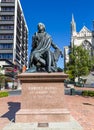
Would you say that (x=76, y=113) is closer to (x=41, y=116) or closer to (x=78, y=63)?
(x=41, y=116)

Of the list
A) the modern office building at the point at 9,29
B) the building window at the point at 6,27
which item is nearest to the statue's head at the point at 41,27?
the modern office building at the point at 9,29

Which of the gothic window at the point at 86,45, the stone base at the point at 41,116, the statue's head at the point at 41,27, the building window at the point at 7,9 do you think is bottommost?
the stone base at the point at 41,116

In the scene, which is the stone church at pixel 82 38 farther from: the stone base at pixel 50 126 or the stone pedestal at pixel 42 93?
the stone base at pixel 50 126

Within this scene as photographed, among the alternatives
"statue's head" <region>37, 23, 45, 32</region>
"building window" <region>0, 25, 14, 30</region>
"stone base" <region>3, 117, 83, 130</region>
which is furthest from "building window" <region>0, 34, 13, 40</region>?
"stone base" <region>3, 117, 83, 130</region>

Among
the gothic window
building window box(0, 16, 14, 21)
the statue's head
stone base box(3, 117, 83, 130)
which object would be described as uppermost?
building window box(0, 16, 14, 21)

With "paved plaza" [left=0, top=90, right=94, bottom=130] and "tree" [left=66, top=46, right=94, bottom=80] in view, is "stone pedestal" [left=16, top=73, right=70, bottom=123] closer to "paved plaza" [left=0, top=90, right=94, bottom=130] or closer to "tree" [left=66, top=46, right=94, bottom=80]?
"paved plaza" [left=0, top=90, right=94, bottom=130]

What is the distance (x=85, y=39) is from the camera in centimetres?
10106

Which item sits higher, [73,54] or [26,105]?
[73,54]

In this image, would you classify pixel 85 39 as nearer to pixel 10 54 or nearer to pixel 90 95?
pixel 10 54

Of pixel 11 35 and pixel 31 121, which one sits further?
pixel 11 35

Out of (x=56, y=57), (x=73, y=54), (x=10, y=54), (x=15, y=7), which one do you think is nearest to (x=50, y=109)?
(x=56, y=57)

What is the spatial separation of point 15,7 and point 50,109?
77.4 metres

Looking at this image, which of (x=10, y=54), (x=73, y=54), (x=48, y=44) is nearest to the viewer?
(x=48, y=44)

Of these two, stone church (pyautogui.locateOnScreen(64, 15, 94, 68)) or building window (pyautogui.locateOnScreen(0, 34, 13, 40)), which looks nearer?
building window (pyautogui.locateOnScreen(0, 34, 13, 40))
